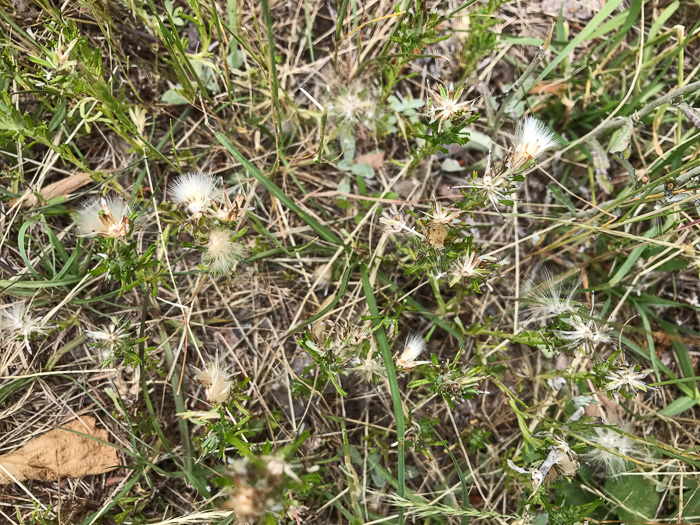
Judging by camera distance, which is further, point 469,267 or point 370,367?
point 370,367

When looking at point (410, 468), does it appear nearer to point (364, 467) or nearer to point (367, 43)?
point (364, 467)

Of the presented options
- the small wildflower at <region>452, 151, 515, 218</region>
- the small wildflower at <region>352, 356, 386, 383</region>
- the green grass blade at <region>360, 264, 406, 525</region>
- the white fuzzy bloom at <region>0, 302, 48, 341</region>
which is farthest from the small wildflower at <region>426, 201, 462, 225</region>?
the white fuzzy bloom at <region>0, 302, 48, 341</region>

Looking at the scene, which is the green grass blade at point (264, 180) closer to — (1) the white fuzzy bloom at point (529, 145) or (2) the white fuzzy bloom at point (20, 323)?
(1) the white fuzzy bloom at point (529, 145)

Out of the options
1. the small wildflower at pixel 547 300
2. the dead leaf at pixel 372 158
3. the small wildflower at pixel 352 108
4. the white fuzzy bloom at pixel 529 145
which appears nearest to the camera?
the white fuzzy bloom at pixel 529 145

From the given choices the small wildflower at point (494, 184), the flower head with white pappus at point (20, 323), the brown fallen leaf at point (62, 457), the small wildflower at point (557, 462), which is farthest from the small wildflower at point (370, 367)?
the flower head with white pappus at point (20, 323)

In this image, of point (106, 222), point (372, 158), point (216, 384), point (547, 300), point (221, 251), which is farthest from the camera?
point (372, 158)

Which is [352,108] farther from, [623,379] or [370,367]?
[623,379]

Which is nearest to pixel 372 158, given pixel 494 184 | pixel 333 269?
pixel 333 269
